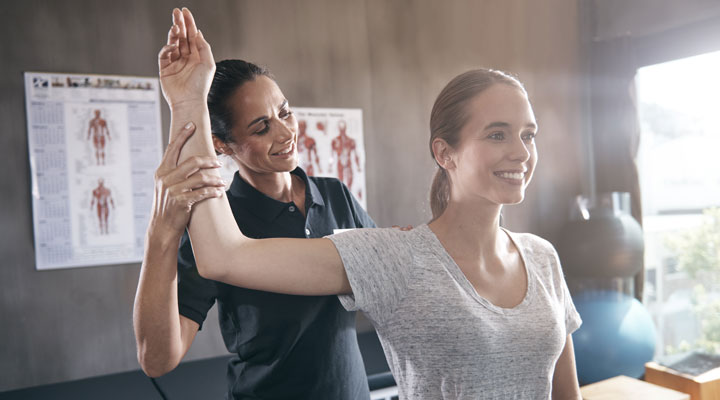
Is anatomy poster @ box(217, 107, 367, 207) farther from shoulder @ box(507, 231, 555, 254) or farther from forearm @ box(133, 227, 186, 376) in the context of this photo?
forearm @ box(133, 227, 186, 376)

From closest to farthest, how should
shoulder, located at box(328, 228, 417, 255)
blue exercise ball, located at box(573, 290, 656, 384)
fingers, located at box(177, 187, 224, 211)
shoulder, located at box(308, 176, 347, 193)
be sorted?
fingers, located at box(177, 187, 224, 211), shoulder, located at box(328, 228, 417, 255), shoulder, located at box(308, 176, 347, 193), blue exercise ball, located at box(573, 290, 656, 384)

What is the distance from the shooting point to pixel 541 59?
13.1 ft

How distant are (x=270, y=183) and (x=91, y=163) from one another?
166 cm

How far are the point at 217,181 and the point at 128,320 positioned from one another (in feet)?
6.75

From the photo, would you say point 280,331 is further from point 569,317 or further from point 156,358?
point 569,317

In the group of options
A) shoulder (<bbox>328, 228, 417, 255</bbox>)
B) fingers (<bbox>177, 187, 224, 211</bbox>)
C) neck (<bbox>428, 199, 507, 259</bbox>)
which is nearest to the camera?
fingers (<bbox>177, 187, 224, 211</bbox>)

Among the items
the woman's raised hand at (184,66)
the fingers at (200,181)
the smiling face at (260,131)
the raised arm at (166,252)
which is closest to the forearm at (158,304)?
the raised arm at (166,252)

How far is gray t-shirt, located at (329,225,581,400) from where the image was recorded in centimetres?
103

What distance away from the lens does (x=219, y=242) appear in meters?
0.97

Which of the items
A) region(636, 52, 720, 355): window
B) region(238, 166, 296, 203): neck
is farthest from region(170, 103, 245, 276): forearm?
region(636, 52, 720, 355): window

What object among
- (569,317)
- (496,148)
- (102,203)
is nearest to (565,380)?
(569,317)

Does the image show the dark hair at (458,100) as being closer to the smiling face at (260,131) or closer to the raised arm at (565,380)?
the smiling face at (260,131)

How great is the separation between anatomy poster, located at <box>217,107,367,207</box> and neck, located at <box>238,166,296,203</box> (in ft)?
5.50

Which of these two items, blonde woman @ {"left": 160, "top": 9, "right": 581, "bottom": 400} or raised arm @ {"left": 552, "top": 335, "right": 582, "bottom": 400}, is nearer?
blonde woman @ {"left": 160, "top": 9, "right": 581, "bottom": 400}
